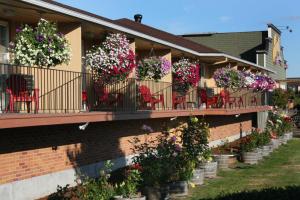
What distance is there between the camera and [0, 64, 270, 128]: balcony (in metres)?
11.2

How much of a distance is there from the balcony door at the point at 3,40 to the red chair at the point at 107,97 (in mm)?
2725

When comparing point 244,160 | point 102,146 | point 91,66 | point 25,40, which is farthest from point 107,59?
point 244,160

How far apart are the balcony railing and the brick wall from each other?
0.53 metres

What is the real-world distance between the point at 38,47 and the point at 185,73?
1099cm

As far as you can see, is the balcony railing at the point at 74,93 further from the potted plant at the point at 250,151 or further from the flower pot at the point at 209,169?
the potted plant at the point at 250,151

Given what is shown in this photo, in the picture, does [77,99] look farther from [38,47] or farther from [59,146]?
[38,47]

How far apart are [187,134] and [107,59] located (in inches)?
118

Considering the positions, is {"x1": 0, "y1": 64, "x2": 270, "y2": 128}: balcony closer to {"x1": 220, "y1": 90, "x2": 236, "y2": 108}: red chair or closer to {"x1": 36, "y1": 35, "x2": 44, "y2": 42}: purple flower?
{"x1": 36, "y1": 35, "x2": 44, "y2": 42}: purple flower

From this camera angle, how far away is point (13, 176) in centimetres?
1146


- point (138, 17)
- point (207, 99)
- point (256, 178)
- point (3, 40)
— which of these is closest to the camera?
point (3, 40)

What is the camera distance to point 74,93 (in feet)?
44.6

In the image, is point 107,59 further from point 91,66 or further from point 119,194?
point 119,194

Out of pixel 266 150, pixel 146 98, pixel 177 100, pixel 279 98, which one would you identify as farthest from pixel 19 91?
pixel 279 98

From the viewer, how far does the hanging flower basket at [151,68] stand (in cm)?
1881
